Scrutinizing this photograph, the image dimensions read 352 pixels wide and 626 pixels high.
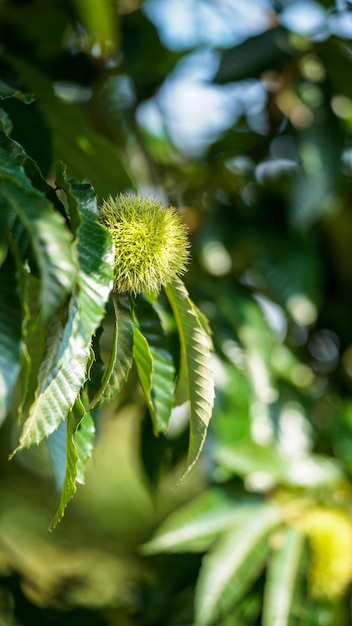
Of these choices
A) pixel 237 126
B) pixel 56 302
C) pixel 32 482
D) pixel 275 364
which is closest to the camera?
pixel 56 302

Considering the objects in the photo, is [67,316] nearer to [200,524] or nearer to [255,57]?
[200,524]

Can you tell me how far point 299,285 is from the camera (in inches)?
51.4

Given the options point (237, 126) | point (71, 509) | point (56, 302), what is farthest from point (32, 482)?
point (56, 302)

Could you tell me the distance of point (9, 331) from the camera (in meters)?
0.43

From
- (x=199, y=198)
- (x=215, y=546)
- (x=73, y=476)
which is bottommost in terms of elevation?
(x=215, y=546)

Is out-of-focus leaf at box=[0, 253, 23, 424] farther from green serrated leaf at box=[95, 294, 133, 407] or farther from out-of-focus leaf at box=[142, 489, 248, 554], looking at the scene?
out-of-focus leaf at box=[142, 489, 248, 554]

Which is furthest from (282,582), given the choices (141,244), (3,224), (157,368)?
(3,224)

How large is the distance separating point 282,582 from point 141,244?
71cm

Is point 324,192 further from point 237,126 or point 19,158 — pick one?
point 19,158

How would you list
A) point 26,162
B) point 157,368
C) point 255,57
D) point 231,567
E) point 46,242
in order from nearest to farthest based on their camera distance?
point 46,242
point 26,162
point 157,368
point 231,567
point 255,57

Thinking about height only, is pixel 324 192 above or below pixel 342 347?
above

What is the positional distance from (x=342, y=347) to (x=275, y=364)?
255mm

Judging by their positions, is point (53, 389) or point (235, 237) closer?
point (53, 389)

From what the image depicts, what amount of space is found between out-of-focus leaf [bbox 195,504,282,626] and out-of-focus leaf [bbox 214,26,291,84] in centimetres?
66
